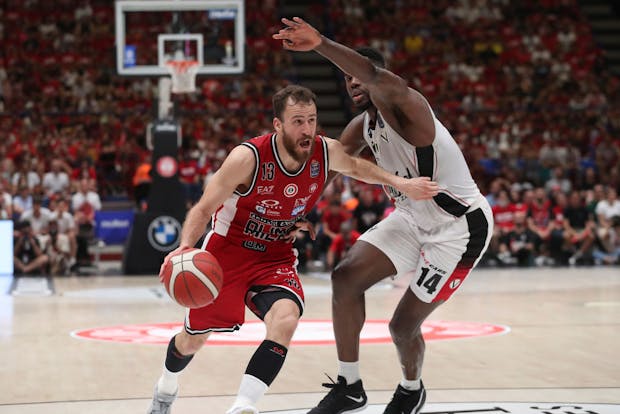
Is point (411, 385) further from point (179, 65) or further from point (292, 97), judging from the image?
Result: point (179, 65)

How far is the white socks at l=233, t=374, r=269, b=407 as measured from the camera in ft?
13.5

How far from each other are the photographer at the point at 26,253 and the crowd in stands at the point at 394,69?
0.16 feet

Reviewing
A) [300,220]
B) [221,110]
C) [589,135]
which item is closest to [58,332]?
[300,220]

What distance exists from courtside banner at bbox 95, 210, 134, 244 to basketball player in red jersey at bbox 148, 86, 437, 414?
10.5m

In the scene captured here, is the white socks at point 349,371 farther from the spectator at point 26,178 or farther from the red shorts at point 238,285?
the spectator at point 26,178

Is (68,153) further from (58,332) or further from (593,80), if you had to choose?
(593,80)

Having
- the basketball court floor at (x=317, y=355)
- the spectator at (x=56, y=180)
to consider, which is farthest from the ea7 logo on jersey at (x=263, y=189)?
the spectator at (x=56, y=180)

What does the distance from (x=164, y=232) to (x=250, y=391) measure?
9.92m

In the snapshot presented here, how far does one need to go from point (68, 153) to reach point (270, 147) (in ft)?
42.9

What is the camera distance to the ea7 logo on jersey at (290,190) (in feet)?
15.3

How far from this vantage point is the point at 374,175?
4.76 meters

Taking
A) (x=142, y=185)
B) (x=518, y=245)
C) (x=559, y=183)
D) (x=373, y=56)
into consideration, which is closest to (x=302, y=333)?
(x=373, y=56)

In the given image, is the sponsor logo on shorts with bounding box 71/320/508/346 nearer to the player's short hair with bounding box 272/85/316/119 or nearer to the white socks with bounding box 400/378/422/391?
the white socks with bounding box 400/378/422/391

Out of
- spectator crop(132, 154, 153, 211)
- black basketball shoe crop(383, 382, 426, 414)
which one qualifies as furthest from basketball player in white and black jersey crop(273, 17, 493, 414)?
spectator crop(132, 154, 153, 211)
